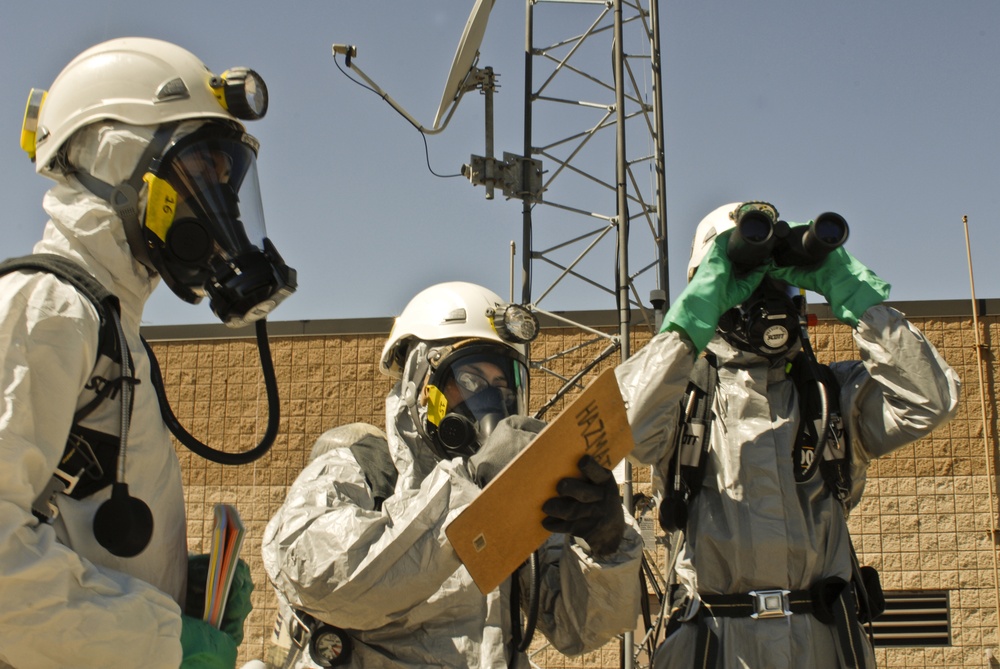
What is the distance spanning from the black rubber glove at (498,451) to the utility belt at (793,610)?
0.95 meters

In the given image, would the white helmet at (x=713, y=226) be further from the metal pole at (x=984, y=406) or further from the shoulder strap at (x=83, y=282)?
the metal pole at (x=984, y=406)

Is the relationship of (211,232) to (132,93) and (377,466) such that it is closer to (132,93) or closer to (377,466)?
(132,93)

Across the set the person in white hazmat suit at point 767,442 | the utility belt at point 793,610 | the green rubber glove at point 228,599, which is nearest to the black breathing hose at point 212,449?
the green rubber glove at point 228,599

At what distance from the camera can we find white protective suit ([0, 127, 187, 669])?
68.6 inches

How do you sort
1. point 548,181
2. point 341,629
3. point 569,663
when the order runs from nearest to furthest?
1. point 341,629
2. point 548,181
3. point 569,663

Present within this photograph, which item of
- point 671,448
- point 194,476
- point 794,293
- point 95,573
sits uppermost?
point 794,293

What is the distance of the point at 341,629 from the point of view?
2959mm

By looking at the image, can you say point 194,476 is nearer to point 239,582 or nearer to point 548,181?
point 548,181

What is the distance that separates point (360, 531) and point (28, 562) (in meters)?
1.04

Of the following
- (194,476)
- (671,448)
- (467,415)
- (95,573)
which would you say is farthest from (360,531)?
(194,476)

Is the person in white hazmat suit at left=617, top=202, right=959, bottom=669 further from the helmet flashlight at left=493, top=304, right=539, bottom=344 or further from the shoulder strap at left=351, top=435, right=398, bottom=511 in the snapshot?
the shoulder strap at left=351, top=435, right=398, bottom=511

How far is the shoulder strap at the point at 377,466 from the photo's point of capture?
3.13 m

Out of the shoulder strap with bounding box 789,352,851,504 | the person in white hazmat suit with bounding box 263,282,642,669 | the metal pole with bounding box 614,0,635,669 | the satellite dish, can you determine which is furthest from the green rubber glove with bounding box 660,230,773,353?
the satellite dish

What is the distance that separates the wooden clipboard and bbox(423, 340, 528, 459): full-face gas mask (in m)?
0.69
